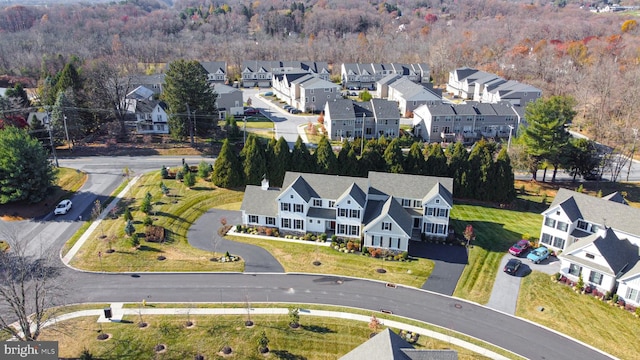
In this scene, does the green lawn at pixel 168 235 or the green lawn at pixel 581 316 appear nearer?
the green lawn at pixel 581 316

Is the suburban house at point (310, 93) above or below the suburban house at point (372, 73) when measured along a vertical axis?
below

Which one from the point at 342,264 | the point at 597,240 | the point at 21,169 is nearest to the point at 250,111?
the point at 21,169

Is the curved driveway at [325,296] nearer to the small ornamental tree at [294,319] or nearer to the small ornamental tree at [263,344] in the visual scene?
the small ornamental tree at [294,319]

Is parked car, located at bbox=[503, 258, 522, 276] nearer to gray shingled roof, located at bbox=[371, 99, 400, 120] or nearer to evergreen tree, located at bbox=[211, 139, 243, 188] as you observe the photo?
evergreen tree, located at bbox=[211, 139, 243, 188]

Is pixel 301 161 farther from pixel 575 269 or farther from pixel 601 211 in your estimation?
pixel 601 211

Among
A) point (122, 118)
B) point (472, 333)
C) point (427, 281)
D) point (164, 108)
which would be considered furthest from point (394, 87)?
point (472, 333)

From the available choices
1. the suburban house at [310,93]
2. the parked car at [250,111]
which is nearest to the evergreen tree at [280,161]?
the parked car at [250,111]

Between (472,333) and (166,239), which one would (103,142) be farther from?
(472,333)
